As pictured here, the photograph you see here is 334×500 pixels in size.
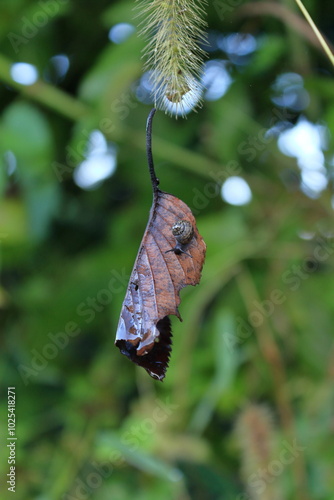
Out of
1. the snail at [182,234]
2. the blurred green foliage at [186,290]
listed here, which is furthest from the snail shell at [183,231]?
the blurred green foliage at [186,290]

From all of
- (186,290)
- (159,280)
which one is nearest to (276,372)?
(186,290)

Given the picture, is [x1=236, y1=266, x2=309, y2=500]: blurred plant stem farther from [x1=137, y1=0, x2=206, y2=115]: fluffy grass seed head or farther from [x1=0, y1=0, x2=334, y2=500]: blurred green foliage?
[x1=137, y1=0, x2=206, y2=115]: fluffy grass seed head

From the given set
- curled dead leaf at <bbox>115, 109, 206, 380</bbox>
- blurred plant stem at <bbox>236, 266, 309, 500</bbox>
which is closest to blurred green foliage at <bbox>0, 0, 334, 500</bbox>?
blurred plant stem at <bbox>236, 266, 309, 500</bbox>

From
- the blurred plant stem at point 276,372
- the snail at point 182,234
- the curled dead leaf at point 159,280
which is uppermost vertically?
the snail at point 182,234

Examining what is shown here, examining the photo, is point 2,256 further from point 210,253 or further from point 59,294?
point 210,253

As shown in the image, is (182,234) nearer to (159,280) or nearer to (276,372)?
(159,280)

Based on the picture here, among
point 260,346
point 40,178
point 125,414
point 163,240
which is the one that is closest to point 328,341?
point 260,346

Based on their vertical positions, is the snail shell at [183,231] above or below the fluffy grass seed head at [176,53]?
below

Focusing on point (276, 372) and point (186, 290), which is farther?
point (186, 290)

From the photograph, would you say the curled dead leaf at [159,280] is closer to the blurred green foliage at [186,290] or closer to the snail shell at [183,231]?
the snail shell at [183,231]
